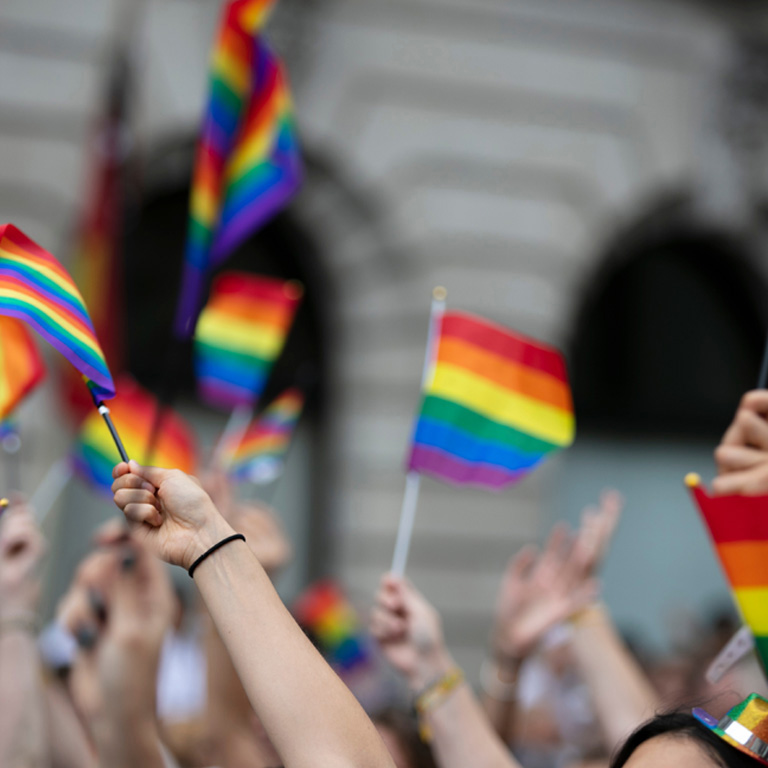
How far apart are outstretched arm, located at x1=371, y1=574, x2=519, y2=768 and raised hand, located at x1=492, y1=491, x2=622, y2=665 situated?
2.07ft

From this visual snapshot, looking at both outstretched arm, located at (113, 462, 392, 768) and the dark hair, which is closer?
outstretched arm, located at (113, 462, 392, 768)

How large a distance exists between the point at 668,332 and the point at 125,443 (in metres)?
6.03

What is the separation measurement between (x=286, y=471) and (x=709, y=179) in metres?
4.20

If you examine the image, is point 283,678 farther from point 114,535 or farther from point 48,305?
point 114,535

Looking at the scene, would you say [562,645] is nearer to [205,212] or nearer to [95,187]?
[205,212]

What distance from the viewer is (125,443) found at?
352 centimetres

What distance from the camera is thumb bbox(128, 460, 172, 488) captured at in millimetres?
1486

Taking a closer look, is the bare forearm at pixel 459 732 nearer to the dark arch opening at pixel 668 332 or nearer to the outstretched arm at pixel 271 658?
the outstretched arm at pixel 271 658

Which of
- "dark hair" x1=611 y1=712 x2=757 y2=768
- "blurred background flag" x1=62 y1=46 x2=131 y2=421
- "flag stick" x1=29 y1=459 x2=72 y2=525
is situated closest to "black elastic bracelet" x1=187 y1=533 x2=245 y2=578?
"dark hair" x1=611 y1=712 x2=757 y2=768

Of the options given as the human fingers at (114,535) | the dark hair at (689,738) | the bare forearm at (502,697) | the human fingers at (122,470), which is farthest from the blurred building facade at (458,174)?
the dark hair at (689,738)

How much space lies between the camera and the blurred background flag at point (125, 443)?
344 centimetres

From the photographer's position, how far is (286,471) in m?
7.56

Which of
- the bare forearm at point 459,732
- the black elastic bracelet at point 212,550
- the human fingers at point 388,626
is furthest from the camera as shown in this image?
the human fingers at point 388,626

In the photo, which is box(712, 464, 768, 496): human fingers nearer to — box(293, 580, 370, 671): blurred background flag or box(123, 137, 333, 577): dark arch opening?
box(293, 580, 370, 671): blurred background flag
